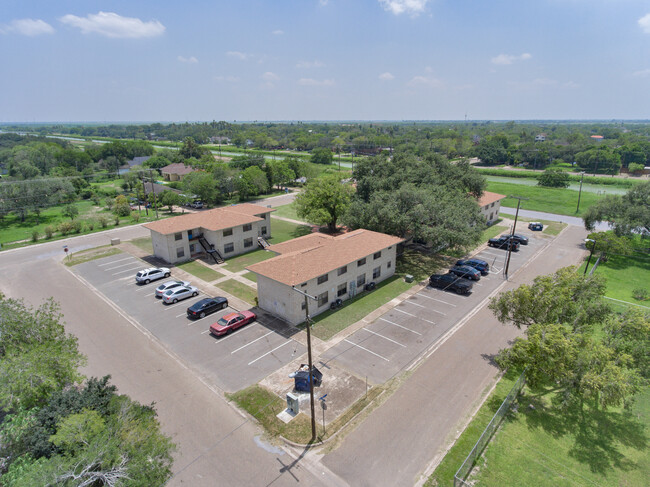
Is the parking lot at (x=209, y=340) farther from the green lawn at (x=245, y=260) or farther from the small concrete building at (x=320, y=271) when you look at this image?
the green lawn at (x=245, y=260)

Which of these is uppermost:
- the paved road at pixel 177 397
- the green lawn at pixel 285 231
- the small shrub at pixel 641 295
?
the small shrub at pixel 641 295

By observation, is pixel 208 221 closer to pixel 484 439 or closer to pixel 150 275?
pixel 150 275

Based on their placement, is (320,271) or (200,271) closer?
(320,271)

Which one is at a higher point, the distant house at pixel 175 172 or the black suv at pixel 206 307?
the distant house at pixel 175 172

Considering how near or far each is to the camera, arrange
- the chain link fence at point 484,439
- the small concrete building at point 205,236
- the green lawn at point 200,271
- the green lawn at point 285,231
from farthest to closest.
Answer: the green lawn at point 285,231
the small concrete building at point 205,236
the green lawn at point 200,271
the chain link fence at point 484,439

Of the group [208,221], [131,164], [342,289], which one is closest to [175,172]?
[131,164]

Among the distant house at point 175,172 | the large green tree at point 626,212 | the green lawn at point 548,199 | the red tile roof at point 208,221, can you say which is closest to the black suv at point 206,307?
the red tile roof at point 208,221
